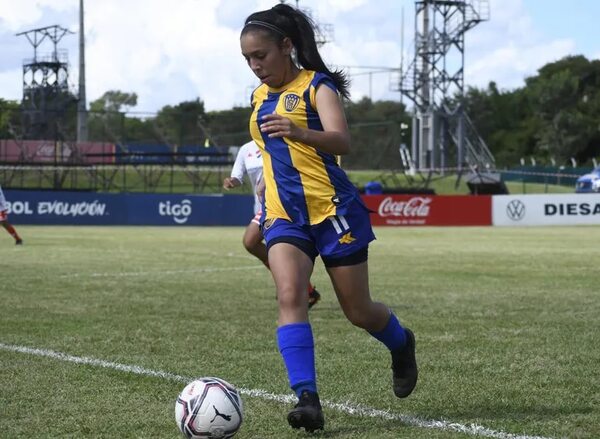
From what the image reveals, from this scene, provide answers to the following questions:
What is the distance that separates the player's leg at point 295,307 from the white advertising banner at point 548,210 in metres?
34.2

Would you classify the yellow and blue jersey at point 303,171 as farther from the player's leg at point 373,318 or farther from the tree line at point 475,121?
the tree line at point 475,121

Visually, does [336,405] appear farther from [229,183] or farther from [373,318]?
[229,183]

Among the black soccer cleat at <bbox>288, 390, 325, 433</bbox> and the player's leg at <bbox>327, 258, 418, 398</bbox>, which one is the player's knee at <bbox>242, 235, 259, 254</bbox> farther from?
the black soccer cleat at <bbox>288, 390, 325, 433</bbox>

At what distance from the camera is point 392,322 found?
555cm

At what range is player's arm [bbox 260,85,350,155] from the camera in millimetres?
4785

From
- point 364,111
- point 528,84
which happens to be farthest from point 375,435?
point 528,84

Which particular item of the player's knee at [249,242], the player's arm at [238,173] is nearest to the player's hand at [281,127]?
the player's knee at [249,242]

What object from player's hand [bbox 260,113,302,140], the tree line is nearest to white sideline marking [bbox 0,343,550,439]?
player's hand [bbox 260,113,302,140]

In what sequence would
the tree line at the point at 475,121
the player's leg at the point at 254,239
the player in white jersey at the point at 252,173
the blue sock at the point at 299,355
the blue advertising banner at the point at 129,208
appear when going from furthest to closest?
1. the tree line at the point at 475,121
2. the blue advertising banner at the point at 129,208
3. the player in white jersey at the point at 252,173
4. the player's leg at the point at 254,239
5. the blue sock at the point at 299,355

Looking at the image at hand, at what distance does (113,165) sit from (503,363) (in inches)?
1561

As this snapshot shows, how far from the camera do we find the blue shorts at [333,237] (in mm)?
5078

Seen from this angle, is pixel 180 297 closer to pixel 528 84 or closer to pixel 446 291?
pixel 446 291

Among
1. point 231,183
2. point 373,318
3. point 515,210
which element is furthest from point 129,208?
point 373,318

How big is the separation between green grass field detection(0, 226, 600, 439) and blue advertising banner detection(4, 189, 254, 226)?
899 inches
